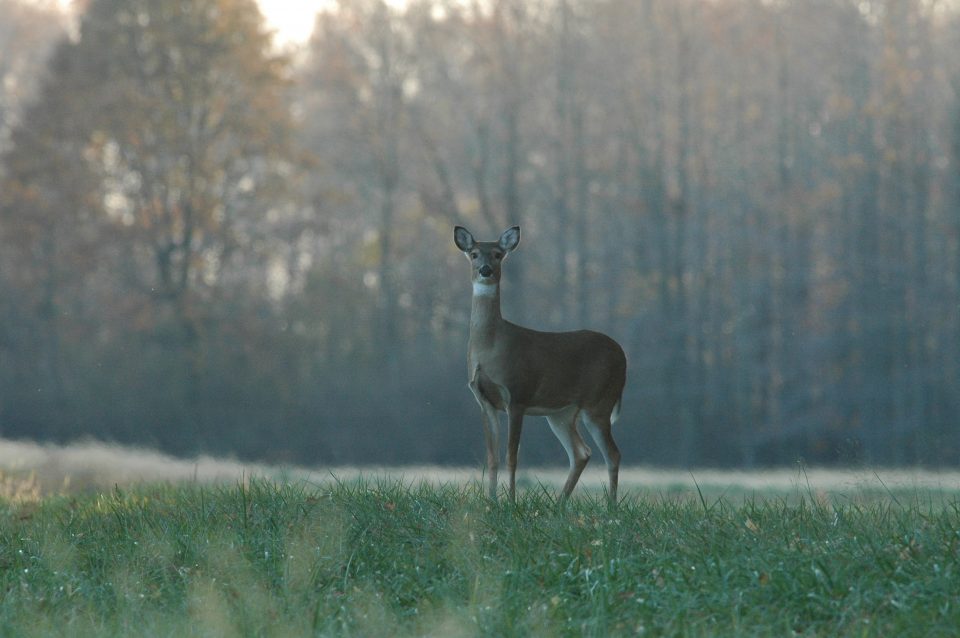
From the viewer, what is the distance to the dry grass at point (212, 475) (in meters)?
10.8

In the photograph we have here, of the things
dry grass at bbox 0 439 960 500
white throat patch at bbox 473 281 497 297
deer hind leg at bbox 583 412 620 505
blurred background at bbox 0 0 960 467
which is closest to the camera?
white throat patch at bbox 473 281 497 297

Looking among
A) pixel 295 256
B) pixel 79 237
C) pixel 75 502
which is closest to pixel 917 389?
pixel 295 256

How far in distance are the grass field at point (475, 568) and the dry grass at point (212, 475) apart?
1.10 metres

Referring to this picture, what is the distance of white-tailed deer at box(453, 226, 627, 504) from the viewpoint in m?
8.92

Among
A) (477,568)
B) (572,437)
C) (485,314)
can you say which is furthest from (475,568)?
(572,437)

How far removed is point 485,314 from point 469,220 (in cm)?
2117

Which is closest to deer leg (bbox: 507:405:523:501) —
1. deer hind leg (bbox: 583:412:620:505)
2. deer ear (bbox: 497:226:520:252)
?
deer hind leg (bbox: 583:412:620:505)

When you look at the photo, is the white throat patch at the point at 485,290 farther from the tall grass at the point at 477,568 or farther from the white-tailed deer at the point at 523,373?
the tall grass at the point at 477,568

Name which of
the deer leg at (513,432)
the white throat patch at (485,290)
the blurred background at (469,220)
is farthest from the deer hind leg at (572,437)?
the blurred background at (469,220)

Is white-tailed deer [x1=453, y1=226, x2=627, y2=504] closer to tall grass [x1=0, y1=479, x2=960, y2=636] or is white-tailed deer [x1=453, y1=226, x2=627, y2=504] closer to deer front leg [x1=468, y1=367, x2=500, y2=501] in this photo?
deer front leg [x1=468, y1=367, x2=500, y2=501]

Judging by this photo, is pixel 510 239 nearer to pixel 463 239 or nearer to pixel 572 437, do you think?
pixel 463 239

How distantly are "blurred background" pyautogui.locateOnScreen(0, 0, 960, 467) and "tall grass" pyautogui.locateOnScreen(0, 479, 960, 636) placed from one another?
15202 mm

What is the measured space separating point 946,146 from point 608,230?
7709 millimetres

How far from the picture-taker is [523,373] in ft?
29.3
